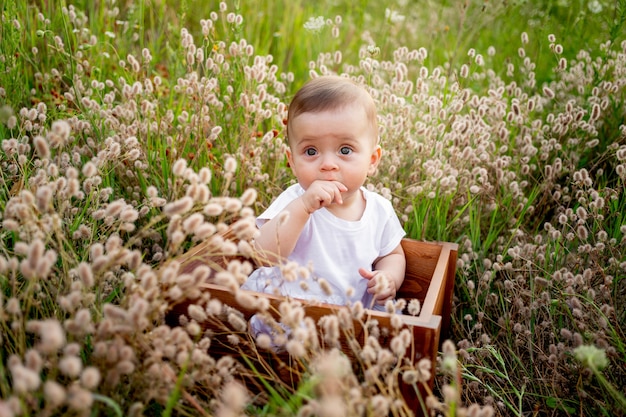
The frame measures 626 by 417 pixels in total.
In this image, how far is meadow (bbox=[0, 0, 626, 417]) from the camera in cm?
143

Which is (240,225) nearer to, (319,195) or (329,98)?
(319,195)

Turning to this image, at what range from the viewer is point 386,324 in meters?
1.84

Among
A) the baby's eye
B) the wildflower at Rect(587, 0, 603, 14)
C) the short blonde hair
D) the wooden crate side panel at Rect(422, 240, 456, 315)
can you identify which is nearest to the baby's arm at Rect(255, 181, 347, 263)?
the baby's eye

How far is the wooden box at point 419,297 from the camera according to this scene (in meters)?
1.81

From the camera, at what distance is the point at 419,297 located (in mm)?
2674

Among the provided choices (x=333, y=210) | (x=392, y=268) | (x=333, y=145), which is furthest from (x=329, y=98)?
(x=392, y=268)

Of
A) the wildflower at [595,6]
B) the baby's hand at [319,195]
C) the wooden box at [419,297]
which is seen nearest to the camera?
the wooden box at [419,297]

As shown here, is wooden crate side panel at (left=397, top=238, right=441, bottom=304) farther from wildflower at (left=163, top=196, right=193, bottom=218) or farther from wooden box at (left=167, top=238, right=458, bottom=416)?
wildflower at (left=163, top=196, right=193, bottom=218)

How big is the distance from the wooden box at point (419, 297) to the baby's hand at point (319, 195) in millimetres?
380

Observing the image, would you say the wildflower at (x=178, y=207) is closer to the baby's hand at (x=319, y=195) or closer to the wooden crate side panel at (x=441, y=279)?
the baby's hand at (x=319, y=195)

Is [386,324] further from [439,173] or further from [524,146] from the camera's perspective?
[524,146]

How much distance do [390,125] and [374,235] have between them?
736mm

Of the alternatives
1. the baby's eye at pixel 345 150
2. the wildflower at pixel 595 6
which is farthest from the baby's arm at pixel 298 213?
the wildflower at pixel 595 6

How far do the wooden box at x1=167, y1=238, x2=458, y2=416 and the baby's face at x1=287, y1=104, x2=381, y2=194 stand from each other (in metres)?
0.49
